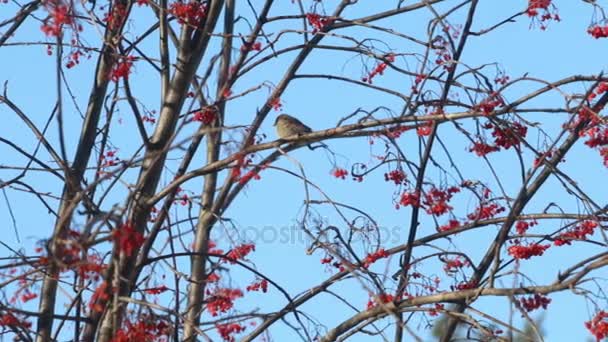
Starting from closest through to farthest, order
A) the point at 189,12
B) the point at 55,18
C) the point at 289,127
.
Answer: the point at 55,18 < the point at 189,12 < the point at 289,127

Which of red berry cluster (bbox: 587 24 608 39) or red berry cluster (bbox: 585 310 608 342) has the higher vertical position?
red berry cluster (bbox: 587 24 608 39)

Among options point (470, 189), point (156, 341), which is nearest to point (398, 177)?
point (470, 189)

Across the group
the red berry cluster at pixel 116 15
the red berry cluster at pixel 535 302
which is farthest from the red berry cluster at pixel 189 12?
the red berry cluster at pixel 535 302

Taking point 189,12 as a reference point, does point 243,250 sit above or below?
below

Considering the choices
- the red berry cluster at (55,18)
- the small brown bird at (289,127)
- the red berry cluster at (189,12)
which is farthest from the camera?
the small brown bird at (289,127)

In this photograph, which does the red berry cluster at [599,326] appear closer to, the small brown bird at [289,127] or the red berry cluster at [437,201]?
the red berry cluster at [437,201]

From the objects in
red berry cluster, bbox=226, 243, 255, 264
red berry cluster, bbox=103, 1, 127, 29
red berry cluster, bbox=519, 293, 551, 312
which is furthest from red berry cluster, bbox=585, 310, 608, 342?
red berry cluster, bbox=103, 1, 127, 29

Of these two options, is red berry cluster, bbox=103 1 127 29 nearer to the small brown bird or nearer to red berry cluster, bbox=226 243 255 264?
red berry cluster, bbox=226 243 255 264

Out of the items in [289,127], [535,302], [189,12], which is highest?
[289,127]

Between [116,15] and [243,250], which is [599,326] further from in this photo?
[116,15]

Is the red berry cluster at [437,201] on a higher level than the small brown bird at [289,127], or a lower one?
lower

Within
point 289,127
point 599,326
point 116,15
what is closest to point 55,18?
point 116,15

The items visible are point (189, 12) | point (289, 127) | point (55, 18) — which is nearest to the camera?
point (55, 18)

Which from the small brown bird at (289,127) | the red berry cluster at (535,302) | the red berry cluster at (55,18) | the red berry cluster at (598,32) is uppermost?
the small brown bird at (289,127)
